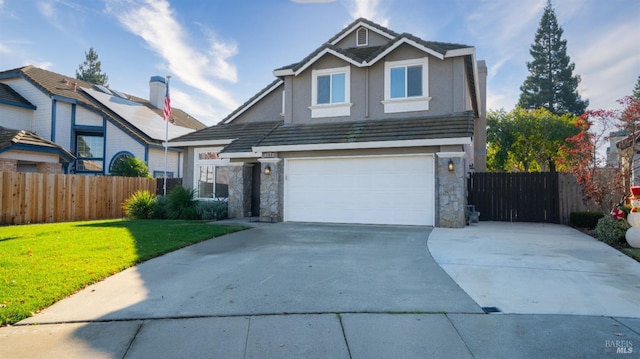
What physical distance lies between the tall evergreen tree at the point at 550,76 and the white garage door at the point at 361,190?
117ft

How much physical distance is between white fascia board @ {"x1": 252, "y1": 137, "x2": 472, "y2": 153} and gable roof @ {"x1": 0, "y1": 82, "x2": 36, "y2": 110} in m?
17.1

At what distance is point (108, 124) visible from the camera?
2283cm

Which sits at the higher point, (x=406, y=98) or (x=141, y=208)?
(x=406, y=98)

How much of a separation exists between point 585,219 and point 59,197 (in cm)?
1907

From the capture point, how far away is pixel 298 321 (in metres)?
3.96

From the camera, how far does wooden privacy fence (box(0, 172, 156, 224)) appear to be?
525 inches

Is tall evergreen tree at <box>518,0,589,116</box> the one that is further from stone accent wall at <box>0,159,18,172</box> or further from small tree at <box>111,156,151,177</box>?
stone accent wall at <box>0,159,18,172</box>

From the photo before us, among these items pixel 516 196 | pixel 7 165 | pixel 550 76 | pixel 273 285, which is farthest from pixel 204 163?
pixel 550 76

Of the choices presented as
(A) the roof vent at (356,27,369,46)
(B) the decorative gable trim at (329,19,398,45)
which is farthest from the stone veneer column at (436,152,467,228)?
(A) the roof vent at (356,27,369,46)

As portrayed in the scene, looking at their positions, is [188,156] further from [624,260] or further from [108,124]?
[624,260]

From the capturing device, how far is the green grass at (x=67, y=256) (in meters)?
4.68

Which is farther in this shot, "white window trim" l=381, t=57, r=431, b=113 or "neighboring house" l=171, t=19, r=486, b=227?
"white window trim" l=381, t=57, r=431, b=113

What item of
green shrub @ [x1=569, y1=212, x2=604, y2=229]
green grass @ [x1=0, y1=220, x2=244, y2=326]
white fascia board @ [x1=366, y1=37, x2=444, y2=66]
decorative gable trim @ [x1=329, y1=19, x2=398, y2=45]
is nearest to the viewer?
green grass @ [x1=0, y1=220, x2=244, y2=326]

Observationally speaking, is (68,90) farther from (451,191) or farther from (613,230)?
(613,230)
